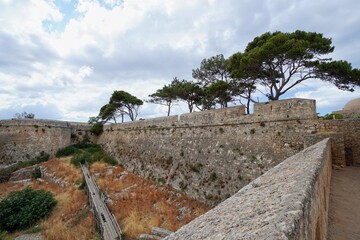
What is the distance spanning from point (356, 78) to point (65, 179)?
1970cm

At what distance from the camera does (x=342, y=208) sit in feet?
14.7

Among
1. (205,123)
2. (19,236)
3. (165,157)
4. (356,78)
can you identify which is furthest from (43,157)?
(356,78)

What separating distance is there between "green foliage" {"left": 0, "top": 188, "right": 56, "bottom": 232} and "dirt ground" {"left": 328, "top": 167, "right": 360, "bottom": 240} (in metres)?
13.6

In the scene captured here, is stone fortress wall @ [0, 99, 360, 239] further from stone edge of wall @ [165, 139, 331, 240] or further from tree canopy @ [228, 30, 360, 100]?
tree canopy @ [228, 30, 360, 100]

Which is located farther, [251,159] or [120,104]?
[120,104]

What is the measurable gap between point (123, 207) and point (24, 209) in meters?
6.26

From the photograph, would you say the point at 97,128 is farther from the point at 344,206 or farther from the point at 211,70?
the point at 344,206

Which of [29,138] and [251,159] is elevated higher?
[29,138]

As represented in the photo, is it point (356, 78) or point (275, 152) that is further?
point (356, 78)

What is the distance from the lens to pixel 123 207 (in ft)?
35.1

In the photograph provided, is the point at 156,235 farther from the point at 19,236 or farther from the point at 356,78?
the point at 356,78

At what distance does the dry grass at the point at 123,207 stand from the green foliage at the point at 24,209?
625 mm

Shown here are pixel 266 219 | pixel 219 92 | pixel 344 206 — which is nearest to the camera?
pixel 266 219

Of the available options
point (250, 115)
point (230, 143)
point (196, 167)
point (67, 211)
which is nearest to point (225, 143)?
point (230, 143)
